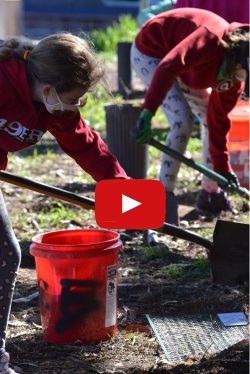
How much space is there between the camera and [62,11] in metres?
21.7

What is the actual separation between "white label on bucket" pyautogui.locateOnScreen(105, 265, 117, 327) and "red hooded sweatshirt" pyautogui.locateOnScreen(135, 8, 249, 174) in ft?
5.87

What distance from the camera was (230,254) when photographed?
4.78 m

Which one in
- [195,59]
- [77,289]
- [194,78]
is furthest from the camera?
[194,78]

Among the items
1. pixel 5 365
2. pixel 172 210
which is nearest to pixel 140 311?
pixel 5 365

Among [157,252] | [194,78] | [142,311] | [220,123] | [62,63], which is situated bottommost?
[157,252]

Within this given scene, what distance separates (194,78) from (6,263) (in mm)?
2657

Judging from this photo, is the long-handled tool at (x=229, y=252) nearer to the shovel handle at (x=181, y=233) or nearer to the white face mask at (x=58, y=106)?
the shovel handle at (x=181, y=233)

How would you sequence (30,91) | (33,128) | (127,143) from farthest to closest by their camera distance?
(127,143), (33,128), (30,91)

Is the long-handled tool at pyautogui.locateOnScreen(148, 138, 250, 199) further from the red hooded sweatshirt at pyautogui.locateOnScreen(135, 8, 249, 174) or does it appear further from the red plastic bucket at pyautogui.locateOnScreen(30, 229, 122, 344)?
the red plastic bucket at pyautogui.locateOnScreen(30, 229, 122, 344)

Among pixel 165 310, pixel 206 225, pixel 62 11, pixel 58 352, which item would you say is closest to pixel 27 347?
pixel 58 352

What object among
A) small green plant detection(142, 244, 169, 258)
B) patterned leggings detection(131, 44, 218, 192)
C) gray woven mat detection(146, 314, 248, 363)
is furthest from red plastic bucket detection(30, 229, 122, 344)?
patterned leggings detection(131, 44, 218, 192)

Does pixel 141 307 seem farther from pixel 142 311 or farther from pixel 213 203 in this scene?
pixel 213 203

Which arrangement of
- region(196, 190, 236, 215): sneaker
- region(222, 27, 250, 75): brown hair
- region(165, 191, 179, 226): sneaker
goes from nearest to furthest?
region(222, 27, 250, 75): brown hair → region(165, 191, 179, 226): sneaker → region(196, 190, 236, 215): sneaker

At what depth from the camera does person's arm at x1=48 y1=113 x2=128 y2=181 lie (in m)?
3.92
